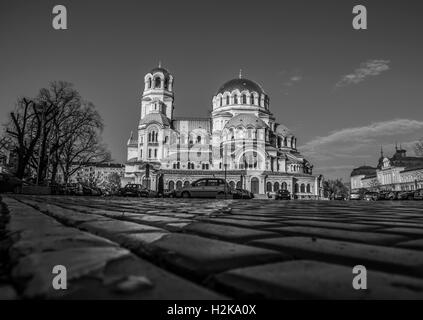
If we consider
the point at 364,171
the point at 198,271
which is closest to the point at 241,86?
the point at 198,271

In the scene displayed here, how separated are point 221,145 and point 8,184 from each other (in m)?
40.4

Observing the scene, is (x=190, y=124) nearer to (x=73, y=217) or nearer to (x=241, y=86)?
(x=241, y=86)

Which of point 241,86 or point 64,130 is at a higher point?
point 241,86

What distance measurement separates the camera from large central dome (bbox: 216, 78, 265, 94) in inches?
2460

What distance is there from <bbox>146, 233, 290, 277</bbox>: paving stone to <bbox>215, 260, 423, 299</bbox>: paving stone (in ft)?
0.26

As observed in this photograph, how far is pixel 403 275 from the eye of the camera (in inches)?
34.7

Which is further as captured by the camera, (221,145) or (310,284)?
(221,145)

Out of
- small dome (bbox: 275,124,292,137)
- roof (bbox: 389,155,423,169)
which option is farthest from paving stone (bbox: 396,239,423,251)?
roof (bbox: 389,155,423,169)

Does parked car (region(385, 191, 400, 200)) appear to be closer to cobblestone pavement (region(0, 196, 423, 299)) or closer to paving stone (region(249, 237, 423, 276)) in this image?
paving stone (region(249, 237, 423, 276))

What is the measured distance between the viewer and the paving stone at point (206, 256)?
0.90 meters

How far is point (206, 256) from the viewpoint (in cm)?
105

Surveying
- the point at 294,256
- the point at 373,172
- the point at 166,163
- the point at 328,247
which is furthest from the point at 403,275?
the point at 373,172
